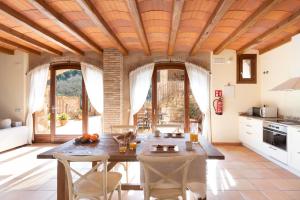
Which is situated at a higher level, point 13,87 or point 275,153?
point 13,87

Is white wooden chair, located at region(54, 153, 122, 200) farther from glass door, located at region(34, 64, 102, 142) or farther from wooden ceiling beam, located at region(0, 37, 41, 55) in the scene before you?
glass door, located at region(34, 64, 102, 142)

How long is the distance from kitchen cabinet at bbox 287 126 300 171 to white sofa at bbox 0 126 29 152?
6.31 m

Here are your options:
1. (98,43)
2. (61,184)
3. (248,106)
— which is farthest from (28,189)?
(248,106)

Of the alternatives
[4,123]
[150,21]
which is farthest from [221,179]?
[4,123]

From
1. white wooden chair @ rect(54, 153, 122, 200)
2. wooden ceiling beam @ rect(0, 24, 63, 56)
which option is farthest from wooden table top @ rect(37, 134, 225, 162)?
wooden ceiling beam @ rect(0, 24, 63, 56)

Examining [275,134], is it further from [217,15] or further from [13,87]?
[13,87]

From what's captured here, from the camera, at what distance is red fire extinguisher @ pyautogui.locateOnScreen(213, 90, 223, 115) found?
620cm

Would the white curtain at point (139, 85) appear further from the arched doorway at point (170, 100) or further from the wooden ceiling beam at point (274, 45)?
the wooden ceiling beam at point (274, 45)

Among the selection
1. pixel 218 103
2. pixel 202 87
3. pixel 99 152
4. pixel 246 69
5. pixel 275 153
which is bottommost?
pixel 275 153

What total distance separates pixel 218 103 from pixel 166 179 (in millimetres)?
4515

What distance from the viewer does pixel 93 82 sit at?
6348mm

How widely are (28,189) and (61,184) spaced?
4.07 feet

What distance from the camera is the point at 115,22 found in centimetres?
394

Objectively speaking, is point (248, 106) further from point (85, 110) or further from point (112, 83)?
point (85, 110)
